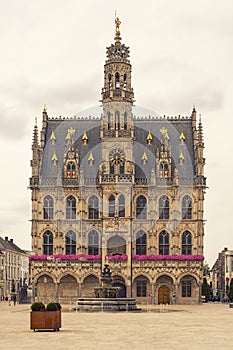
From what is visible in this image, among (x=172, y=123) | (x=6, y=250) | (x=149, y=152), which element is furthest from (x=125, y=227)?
(x=6, y=250)

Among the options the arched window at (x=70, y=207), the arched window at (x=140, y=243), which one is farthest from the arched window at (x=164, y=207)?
the arched window at (x=70, y=207)

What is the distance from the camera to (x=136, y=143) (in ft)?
343

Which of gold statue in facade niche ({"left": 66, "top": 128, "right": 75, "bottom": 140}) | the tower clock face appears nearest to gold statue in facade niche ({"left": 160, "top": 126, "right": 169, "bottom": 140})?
the tower clock face

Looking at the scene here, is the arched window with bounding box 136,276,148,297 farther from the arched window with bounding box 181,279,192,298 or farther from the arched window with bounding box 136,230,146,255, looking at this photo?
the arched window with bounding box 181,279,192,298

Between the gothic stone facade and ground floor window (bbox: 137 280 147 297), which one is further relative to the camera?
the gothic stone facade

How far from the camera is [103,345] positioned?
30.0 meters

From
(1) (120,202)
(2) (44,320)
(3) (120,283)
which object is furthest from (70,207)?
(2) (44,320)

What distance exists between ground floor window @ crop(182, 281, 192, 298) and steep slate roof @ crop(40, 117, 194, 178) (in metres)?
16.0

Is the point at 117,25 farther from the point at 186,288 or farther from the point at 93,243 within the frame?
the point at 186,288

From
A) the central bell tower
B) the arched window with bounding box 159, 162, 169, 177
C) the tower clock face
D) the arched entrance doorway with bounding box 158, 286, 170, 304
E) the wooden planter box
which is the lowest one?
the arched entrance doorway with bounding box 158, 286, 170, 304

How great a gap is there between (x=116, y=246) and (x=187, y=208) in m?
12.1

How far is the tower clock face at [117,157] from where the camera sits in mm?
99825

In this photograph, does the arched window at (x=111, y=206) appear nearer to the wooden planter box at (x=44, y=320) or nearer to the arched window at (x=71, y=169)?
the arched window at (x=71, y=169)

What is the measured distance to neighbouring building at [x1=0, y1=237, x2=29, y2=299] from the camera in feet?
441
